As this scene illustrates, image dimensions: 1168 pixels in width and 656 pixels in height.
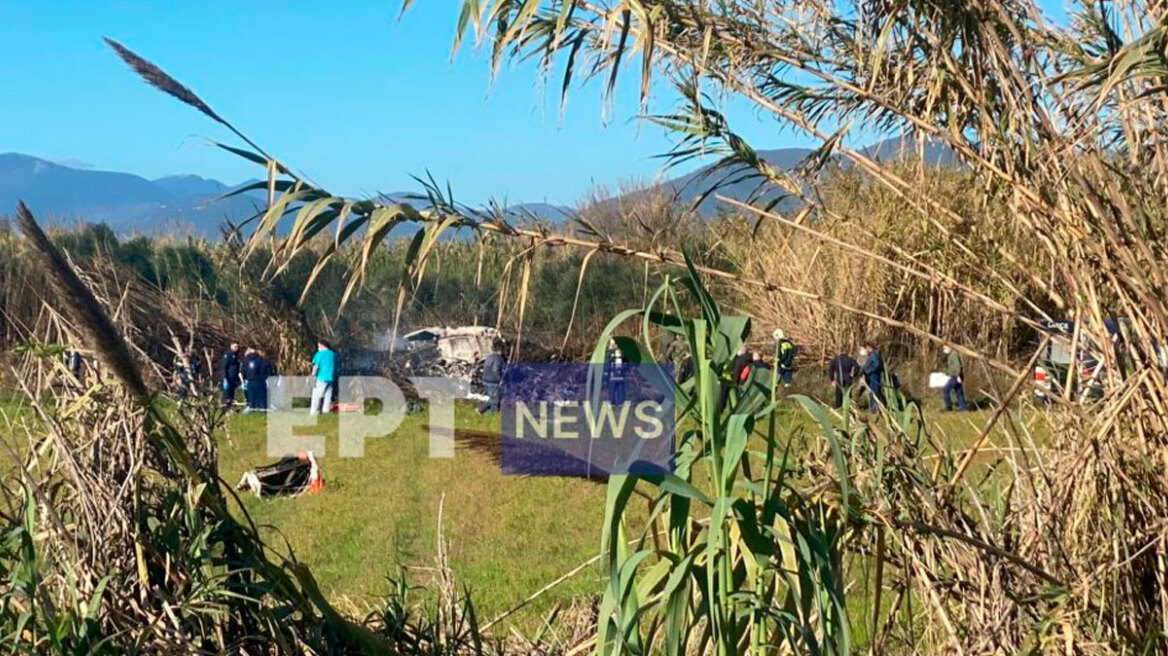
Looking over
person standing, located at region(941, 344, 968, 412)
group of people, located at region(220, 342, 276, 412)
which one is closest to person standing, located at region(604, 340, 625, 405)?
person standing, located at region(941, 344, 968, 412)

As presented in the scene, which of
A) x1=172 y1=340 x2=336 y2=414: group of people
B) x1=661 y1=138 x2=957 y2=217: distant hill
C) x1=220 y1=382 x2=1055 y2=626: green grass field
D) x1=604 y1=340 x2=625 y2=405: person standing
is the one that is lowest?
x1=220 y1=382 x2=1055 y2=626: green grass field

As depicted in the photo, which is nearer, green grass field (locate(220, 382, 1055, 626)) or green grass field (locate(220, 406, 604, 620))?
green grass field (locate(220, 382, 1055, 626))

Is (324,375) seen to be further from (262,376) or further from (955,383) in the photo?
(955,383)

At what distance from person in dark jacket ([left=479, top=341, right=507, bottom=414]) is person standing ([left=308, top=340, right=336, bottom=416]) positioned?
8.20ft

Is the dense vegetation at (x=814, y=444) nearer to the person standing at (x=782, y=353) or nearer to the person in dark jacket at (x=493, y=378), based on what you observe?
the person standing at (x=782, y=353)

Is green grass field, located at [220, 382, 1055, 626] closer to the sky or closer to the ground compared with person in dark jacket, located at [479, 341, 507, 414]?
closer to the ground

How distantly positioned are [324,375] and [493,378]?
9.05 ft

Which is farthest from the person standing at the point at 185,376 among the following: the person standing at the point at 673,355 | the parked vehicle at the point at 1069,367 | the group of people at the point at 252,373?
the group of people at the point at 252,373

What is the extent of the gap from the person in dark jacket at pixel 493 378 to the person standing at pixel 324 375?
2.50 metres

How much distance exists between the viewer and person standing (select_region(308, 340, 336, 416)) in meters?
19.7

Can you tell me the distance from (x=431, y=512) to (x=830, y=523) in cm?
893

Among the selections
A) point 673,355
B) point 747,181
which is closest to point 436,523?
point 673,355

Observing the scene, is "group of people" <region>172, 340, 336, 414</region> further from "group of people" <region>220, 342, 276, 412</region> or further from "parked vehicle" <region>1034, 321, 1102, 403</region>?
"parked vehicle" <region>1034, 321, 1102, 403</region>

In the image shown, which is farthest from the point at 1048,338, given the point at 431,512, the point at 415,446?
the point at 415,446
